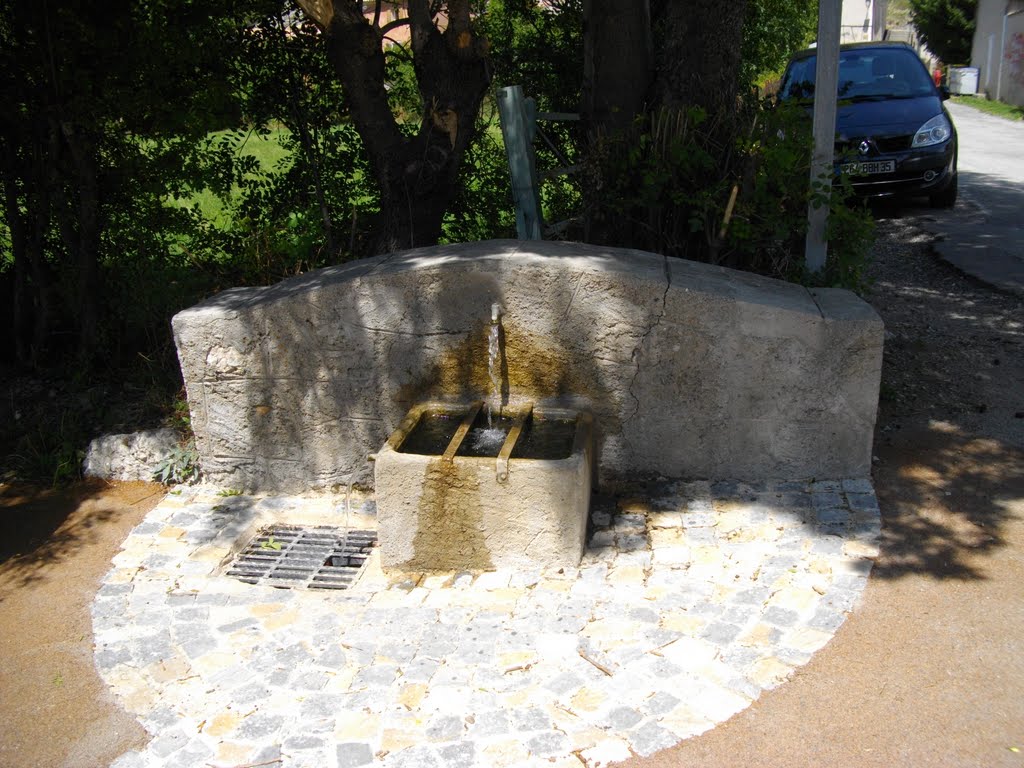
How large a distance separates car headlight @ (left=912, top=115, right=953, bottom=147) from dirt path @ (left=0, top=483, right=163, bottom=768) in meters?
8.55

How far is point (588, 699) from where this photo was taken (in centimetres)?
368

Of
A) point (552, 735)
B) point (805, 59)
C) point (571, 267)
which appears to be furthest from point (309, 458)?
point (805, 59)

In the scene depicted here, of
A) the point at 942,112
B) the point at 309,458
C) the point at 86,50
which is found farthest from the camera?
the point at 942,112

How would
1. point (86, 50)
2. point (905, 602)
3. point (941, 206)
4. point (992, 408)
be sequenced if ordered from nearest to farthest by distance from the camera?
1. point (905, 602)
2. point (992, 408)
3. point (86, 50)
4. point (941, 206)

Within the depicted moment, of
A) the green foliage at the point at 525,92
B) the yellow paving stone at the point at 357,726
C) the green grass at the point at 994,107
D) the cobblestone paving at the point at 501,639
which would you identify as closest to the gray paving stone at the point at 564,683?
the cobblestone paving at the point at 501,639

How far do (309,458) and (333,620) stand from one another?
1.34 metres

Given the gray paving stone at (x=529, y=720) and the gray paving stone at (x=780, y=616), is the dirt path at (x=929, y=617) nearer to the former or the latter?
the gray paving stone at (x=780, y=616)

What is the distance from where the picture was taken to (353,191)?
25.9 feet

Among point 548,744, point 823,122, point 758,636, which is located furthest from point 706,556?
point 823,122

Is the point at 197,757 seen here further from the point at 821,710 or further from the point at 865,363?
the point at 865,363

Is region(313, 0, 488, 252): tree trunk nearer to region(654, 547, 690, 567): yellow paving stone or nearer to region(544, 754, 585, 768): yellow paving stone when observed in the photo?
region(654, 547, 690, 567): yellow paving stone

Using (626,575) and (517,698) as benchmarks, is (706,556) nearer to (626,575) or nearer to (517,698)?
(626,575)

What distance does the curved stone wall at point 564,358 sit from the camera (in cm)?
487

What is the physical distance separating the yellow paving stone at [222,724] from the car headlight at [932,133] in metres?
9.33
